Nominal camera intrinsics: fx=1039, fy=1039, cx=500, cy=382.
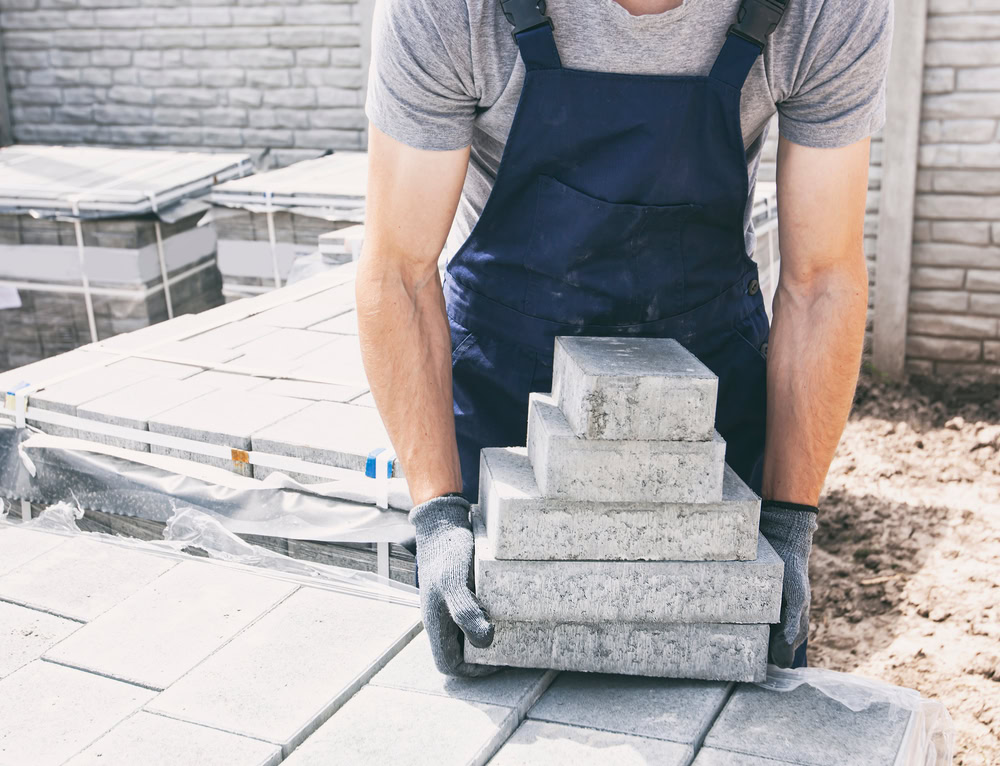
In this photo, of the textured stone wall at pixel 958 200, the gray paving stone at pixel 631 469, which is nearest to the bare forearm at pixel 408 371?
the gray paving stone at pixel 631 469

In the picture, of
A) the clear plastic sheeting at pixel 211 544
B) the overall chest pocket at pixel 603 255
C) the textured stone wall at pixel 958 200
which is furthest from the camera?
the textured stone wall at pixel 958 200

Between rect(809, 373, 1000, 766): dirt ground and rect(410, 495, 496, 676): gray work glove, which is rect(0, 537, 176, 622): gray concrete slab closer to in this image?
rect(410, 495, 496, 676): gray work glove

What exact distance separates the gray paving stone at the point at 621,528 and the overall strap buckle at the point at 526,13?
2.35 feet

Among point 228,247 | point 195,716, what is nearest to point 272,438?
point 195,716

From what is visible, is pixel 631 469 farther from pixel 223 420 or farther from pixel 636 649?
pixel 223 420

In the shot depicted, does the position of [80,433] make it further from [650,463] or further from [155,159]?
[155,159]

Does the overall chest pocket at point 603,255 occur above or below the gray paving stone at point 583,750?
above

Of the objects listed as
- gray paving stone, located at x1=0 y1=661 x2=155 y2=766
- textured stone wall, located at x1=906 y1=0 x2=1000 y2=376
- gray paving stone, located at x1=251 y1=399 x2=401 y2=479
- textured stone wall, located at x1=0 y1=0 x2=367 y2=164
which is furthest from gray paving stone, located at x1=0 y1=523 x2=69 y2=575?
textured stone wall, located at x1=0 y1=0 x2=367 y2=164

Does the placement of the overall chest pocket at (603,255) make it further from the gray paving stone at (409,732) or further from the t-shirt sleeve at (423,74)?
the gray paving stone at (409,732)

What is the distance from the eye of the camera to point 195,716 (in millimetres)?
1613

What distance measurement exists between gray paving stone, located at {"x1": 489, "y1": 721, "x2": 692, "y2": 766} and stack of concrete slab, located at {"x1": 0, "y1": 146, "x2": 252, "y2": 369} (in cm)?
411

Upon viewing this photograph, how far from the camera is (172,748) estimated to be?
5.06 ft

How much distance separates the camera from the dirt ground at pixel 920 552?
11.2 feet

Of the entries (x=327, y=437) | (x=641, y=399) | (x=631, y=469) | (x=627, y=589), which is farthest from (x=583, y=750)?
(x=327, y=437)
